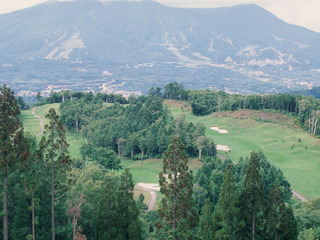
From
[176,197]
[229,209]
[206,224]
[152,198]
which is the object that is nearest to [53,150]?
[176,197]

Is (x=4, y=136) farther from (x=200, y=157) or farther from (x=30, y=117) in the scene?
(x=30, y=117)

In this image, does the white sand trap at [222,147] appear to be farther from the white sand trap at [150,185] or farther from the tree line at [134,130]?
the white sand trap at [150,185]

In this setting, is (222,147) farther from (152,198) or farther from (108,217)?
(108,217)

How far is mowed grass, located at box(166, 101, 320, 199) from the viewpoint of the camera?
67.9 m

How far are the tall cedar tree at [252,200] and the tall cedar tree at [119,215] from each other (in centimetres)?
801

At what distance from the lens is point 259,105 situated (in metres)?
115

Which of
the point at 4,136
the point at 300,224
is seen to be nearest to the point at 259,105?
the point at 300,224

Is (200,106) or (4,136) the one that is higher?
(4,136)

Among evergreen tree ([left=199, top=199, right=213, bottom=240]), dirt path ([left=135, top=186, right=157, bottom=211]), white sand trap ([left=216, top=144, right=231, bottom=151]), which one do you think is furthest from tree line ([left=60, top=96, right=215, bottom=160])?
evergreen tree ([left=199, top=199, right=213, bottom=240])

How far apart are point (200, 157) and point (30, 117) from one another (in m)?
63.0

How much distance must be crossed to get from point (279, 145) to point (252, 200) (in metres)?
60.4

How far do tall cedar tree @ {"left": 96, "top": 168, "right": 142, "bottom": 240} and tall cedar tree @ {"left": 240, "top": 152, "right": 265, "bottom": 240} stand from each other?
8010 millimetres

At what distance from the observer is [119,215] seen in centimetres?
3139

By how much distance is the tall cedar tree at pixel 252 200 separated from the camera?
1201 inches
